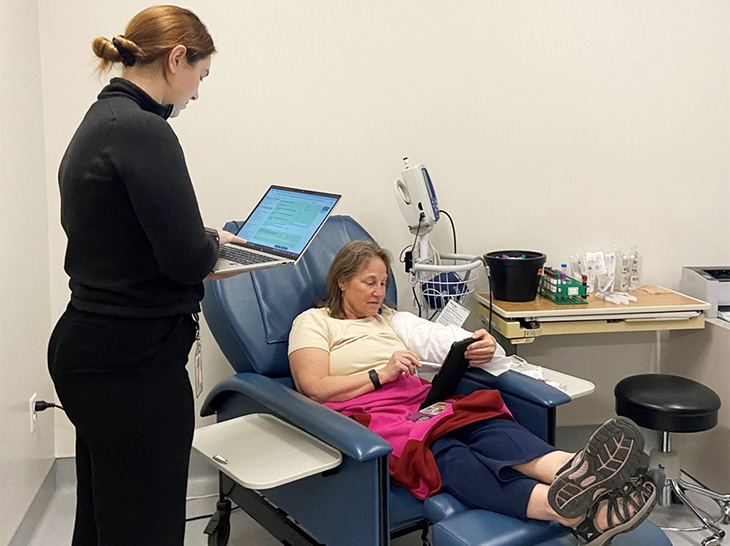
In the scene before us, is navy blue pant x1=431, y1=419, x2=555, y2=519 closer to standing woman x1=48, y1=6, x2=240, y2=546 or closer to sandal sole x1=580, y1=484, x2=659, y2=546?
sandal sole x1=580, y1=484, x2=659, y2=546

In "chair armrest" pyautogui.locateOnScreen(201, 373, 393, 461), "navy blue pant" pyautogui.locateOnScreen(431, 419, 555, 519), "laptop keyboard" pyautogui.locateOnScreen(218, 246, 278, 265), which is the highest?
"laptop keyboard" pyautogui.locateOnScreen(218, 246, 278, 265)

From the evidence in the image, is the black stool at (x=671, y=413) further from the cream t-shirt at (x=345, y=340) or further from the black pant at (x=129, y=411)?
the black pant at (x=129, y=411)

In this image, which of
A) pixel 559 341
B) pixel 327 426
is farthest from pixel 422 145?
pixel 327 426

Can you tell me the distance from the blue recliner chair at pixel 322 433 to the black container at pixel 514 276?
410 mm

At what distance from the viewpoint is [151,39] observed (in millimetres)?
1392

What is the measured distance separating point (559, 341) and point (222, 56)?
173 centimetres

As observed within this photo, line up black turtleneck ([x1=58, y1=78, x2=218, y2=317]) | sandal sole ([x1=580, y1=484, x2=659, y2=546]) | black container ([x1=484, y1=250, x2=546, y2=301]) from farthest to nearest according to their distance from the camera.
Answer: black container ([x1=484, y1=250, x2=546, y2=301]) → sandal sole ([x1=580, y1=484, x2=659, y2=546]) → black turtleneck ([x1=58, y1=78, x2=218, y2=317])

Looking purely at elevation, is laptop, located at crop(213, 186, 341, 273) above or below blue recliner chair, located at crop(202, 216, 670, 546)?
above

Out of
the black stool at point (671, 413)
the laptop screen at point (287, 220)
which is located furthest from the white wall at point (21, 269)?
the black stool at point (671, 413)

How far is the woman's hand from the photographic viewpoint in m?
2.21

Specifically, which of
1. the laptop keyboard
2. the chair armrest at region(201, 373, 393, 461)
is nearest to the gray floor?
the chair armrest at region(201, 373, 393, 461)

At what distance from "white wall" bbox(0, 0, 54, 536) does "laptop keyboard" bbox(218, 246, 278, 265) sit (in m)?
0.81

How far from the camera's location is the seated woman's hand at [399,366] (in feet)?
7.04

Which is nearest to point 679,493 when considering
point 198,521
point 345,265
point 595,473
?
point 595,473
